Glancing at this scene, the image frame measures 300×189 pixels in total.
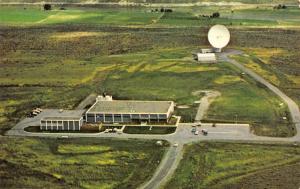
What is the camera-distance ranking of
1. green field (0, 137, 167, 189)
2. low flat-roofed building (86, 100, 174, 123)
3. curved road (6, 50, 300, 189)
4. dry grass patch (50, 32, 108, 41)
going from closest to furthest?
green field (0, 137, 167, 189)
curved road (6, 50, 300, 189)
low flat-roofed building (86, 100, 174, 123)
dry grass patch (50, 32, 108, 41)

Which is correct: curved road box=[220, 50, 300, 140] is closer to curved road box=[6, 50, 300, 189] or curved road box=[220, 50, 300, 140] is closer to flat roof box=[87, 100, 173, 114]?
curved road box=[6, 50, 300, 189]

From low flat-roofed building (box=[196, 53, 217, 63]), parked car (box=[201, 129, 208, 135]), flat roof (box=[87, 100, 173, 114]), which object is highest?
low flat-roofed building (box=[196, 53, 217, 63])

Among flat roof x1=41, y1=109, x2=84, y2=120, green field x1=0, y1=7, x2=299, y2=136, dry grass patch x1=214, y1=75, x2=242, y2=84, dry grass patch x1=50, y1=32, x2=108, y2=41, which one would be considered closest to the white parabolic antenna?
green field x1=0, y1=7, x2=299, y2=136

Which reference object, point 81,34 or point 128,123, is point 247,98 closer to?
point 128,123

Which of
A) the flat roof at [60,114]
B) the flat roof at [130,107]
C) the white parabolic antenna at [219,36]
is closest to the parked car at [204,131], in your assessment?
the flat roof at [130,107]

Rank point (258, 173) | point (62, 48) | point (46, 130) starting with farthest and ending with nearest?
point (62, 48) < point (46, 130) < point (258, 173)

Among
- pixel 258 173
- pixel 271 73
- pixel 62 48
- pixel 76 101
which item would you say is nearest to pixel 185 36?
pixel 62 48
